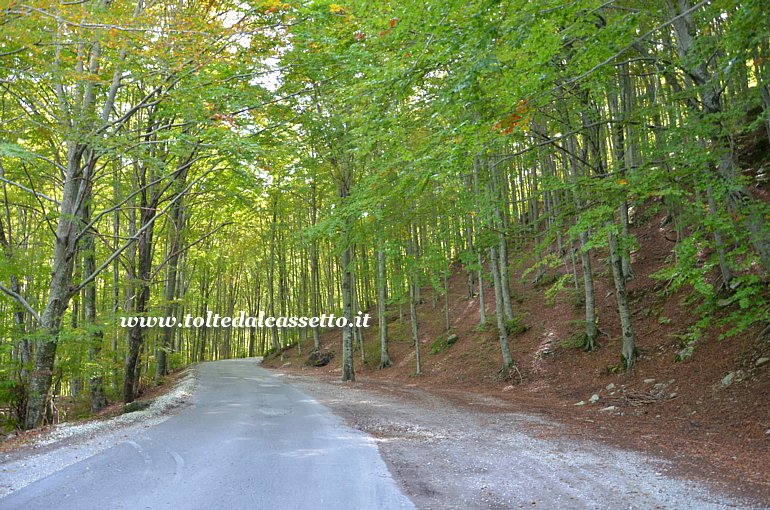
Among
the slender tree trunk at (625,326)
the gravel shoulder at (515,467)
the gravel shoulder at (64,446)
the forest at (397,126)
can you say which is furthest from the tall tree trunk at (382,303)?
the gravel shoulder at (64,446)

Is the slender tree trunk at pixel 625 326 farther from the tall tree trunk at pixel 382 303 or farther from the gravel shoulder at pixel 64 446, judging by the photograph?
the gravel shoulder at pixel 64 446

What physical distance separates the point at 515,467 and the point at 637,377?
22.7ft

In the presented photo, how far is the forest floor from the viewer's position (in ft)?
21.4

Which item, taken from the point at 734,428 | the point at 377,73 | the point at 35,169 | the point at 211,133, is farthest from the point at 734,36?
the point at 35,169

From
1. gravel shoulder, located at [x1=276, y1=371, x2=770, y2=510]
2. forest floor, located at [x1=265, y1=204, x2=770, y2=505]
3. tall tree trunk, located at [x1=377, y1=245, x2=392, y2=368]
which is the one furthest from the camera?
tall tree trunk, located at [x1=377, y1=245, x2=392, y2=368]

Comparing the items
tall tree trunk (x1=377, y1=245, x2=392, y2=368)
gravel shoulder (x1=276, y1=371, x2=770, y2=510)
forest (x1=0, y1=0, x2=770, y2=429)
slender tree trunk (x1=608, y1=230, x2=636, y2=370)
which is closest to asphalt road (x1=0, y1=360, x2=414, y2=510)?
gravel shoulder (x1=276, y1=371, x2=770, y2=510)

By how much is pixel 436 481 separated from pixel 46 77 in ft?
35.3

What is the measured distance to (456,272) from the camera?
103 feet

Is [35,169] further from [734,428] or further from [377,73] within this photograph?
[734,428]

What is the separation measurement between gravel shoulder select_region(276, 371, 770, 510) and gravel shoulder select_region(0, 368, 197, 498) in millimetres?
3679

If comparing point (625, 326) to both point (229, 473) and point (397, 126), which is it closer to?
point (397, 126)

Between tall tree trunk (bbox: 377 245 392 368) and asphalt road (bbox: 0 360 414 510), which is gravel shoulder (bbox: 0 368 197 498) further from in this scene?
tall tree trunk (bbox: 377 245 392 368)

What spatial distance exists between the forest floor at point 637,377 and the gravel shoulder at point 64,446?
6.87 meters

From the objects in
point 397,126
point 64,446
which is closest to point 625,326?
point 397,126
